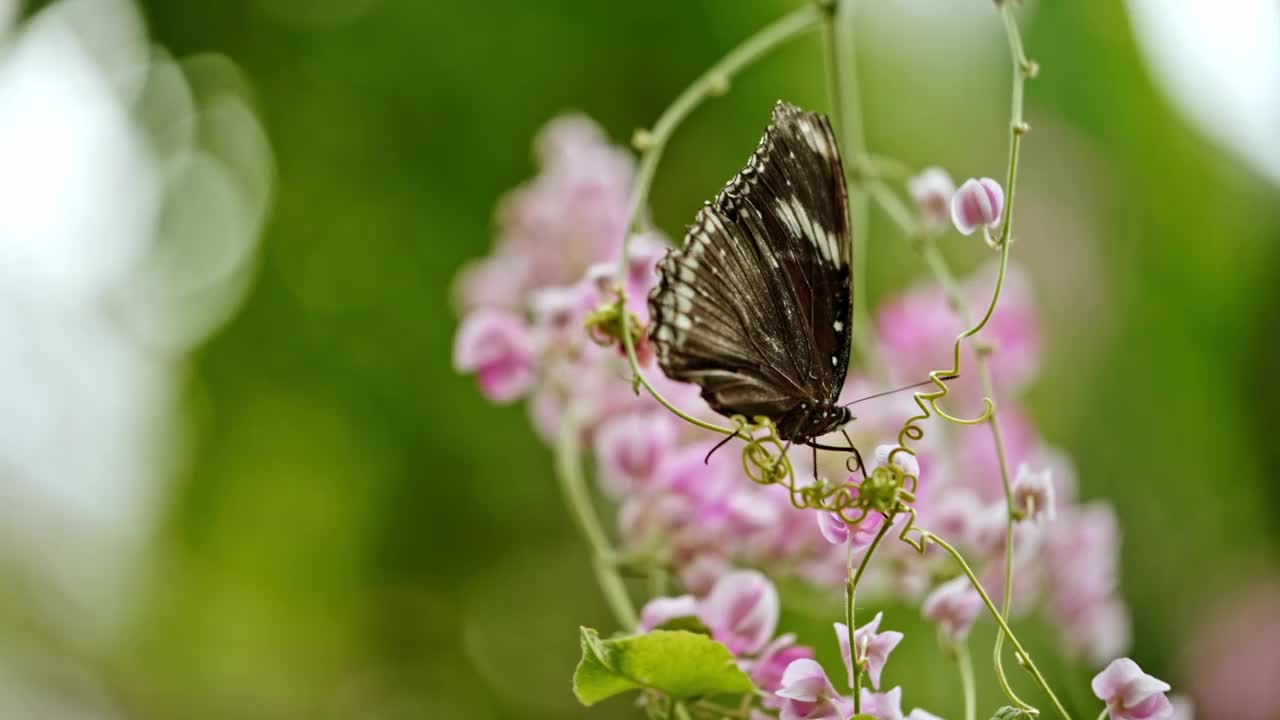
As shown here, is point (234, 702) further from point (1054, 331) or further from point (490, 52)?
point (1054, 331)

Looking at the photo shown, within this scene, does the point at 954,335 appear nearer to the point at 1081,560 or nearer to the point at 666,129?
the point at 1081,560

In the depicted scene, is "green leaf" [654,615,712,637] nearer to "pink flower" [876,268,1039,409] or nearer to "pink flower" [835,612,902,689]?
"pink flower" [835,612,902,689]

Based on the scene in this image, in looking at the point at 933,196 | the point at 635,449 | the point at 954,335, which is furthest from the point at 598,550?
the point at 954,335

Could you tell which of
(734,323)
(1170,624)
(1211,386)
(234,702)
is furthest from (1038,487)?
(234,702)

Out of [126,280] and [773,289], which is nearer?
[773,289]

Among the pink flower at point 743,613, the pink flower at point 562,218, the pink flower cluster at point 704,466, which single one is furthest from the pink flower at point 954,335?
the pink flower at point 743,613

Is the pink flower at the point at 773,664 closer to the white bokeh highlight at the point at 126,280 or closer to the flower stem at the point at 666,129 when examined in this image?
the flower stem at the point at 666,129

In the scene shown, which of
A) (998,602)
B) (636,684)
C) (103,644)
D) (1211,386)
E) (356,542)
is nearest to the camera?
(636,684)
